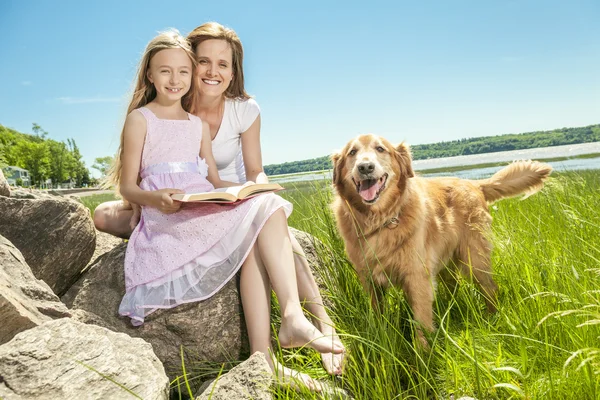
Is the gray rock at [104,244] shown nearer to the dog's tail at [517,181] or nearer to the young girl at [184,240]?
the young girl at [184,240]

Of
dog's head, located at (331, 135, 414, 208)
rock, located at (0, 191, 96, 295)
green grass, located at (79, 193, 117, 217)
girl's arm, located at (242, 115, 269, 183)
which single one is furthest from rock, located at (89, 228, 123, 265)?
green grass, located at (79, 193, 117, 217)

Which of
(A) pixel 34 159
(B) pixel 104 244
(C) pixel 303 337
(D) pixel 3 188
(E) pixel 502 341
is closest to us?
(E) pixel 502 341

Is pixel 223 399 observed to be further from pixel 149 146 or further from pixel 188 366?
pixel 149 146

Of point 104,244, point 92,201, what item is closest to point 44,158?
point 92,201

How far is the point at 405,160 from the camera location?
3.80 m

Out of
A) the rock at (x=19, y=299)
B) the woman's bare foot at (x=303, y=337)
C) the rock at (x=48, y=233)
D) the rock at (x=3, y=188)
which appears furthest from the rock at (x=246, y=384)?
the rock at (x=3, y=188)

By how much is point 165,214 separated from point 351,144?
146 centimetres

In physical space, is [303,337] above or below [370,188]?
below

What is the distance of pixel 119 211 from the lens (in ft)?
13.1

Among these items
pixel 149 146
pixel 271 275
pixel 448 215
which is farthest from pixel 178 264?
pixel 448 215

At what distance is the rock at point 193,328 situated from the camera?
323 cm

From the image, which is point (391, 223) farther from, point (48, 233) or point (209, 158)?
point (48, 233)

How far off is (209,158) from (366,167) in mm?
1286

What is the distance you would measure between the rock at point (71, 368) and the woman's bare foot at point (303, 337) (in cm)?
93
